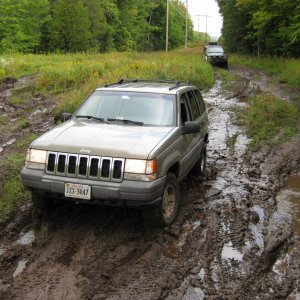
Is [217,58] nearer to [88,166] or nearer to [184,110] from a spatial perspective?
[184,110]

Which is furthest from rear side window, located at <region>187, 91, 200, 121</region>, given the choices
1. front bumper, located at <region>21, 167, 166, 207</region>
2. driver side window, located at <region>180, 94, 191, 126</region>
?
front bumper, located at <region>21, 167, 166, 207</region>

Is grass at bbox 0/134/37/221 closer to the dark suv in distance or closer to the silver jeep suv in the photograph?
the silver jeep suv

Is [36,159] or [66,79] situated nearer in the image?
[36,159]

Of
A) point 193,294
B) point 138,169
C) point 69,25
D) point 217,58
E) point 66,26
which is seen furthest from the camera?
point 66,26

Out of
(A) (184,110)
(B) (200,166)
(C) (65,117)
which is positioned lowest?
(B) (200,166)

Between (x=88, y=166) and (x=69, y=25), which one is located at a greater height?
(x=69, y=25)

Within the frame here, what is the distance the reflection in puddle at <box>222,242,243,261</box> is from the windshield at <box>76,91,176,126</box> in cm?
197

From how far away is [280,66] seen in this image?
99.8 feet

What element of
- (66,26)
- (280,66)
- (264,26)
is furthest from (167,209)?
(66,26)

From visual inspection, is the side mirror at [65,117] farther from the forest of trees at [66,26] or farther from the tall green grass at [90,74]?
the forest of trees at [66,26]

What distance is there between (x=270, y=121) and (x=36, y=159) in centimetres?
923

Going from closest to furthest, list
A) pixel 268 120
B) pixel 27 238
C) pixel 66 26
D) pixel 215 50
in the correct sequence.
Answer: pixel 27 238
pixel 268 120
pixel 215 50
pixel 66 26

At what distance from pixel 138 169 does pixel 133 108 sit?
63.6 inches

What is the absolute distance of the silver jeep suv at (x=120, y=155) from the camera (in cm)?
508
